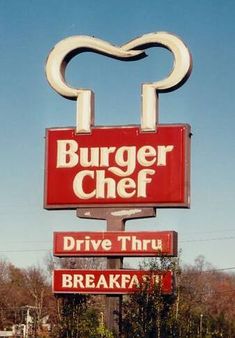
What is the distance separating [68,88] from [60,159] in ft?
7.23

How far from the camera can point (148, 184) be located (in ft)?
72.0

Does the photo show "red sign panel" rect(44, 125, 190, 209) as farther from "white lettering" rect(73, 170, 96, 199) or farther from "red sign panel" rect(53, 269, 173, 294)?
"red sign panel" rect(53, 269, 173, 294)

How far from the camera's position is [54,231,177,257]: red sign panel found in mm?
21156

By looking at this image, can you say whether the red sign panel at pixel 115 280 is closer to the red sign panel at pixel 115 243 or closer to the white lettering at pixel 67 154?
the red sign panel at pixel 115 243

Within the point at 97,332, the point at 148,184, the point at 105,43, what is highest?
the point at 105,43

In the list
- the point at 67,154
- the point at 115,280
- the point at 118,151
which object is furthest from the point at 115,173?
the point at 115,280

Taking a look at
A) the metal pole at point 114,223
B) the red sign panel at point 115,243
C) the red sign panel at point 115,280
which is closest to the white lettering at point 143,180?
the metal pole at point 114,223

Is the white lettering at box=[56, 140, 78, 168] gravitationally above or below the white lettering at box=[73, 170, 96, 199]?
above

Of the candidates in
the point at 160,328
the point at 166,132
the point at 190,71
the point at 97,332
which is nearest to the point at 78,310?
the point at 97,332

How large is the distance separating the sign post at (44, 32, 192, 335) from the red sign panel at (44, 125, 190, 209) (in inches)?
1.2

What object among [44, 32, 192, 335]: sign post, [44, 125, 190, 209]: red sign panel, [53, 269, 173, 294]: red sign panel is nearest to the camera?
[53, 269, 173, 294]: red sign panel

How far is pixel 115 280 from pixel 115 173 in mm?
3200

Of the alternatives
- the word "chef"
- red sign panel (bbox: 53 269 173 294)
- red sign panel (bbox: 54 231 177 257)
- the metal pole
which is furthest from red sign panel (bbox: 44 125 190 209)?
red sign panel (bbox: 53 269 173 294)

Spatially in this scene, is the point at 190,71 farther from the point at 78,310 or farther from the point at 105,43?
the point at 78,310
